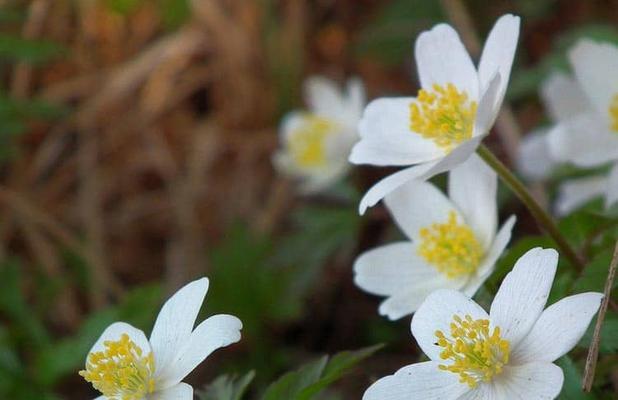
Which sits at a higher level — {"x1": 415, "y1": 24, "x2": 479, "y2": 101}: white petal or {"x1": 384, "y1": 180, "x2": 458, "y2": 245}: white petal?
{"x1": 415, "y1": 24, "x2": 479, "y2": 101}: white petal

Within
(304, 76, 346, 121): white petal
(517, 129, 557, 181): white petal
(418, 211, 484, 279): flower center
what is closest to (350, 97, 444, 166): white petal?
(418, 211, 484, 279): flower center

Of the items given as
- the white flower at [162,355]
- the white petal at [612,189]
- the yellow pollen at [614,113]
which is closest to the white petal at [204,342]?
the white flower at [162,355]

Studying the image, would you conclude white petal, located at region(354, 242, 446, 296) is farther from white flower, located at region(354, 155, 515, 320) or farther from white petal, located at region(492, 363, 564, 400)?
white petal, located at region(492, 363, 564, 400)

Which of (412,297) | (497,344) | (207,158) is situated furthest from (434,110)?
(207,158)

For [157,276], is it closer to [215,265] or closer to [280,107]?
[215,265]

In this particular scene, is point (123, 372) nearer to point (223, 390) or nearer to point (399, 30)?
point (223, 390)
